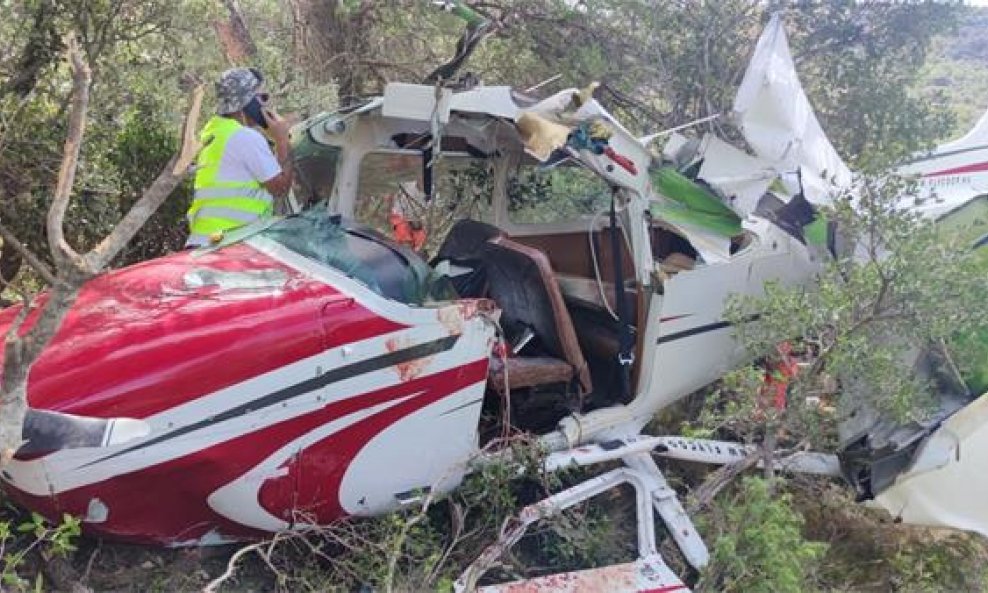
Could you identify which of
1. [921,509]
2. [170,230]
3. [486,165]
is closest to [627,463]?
[921,509]

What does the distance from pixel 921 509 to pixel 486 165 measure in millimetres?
3095

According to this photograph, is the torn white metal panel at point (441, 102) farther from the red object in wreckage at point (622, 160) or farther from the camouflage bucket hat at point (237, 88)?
the camouflage bucket hat at point (237, 88)

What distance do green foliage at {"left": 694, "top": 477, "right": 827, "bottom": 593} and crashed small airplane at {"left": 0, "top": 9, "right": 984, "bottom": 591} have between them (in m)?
0.19

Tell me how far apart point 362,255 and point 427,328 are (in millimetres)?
540

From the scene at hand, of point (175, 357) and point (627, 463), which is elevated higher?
point (175, 357)

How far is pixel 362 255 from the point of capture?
160 inches

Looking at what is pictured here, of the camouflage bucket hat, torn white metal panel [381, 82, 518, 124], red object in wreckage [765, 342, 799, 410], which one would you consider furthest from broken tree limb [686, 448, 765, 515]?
the camouflage bucket hat

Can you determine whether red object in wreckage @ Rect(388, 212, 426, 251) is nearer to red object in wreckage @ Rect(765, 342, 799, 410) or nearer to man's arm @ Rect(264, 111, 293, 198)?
man's arm @ Rect(264, 111, 293, 198)

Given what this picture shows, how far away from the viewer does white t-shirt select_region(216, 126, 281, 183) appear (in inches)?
186

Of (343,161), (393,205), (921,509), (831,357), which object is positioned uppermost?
(343,161)

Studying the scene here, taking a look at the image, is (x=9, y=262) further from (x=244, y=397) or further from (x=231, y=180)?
(x=244, y=397)

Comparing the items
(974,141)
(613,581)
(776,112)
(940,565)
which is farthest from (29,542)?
(974,141)

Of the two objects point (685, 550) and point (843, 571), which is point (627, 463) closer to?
point (685, 550)

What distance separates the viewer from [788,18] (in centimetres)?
833
